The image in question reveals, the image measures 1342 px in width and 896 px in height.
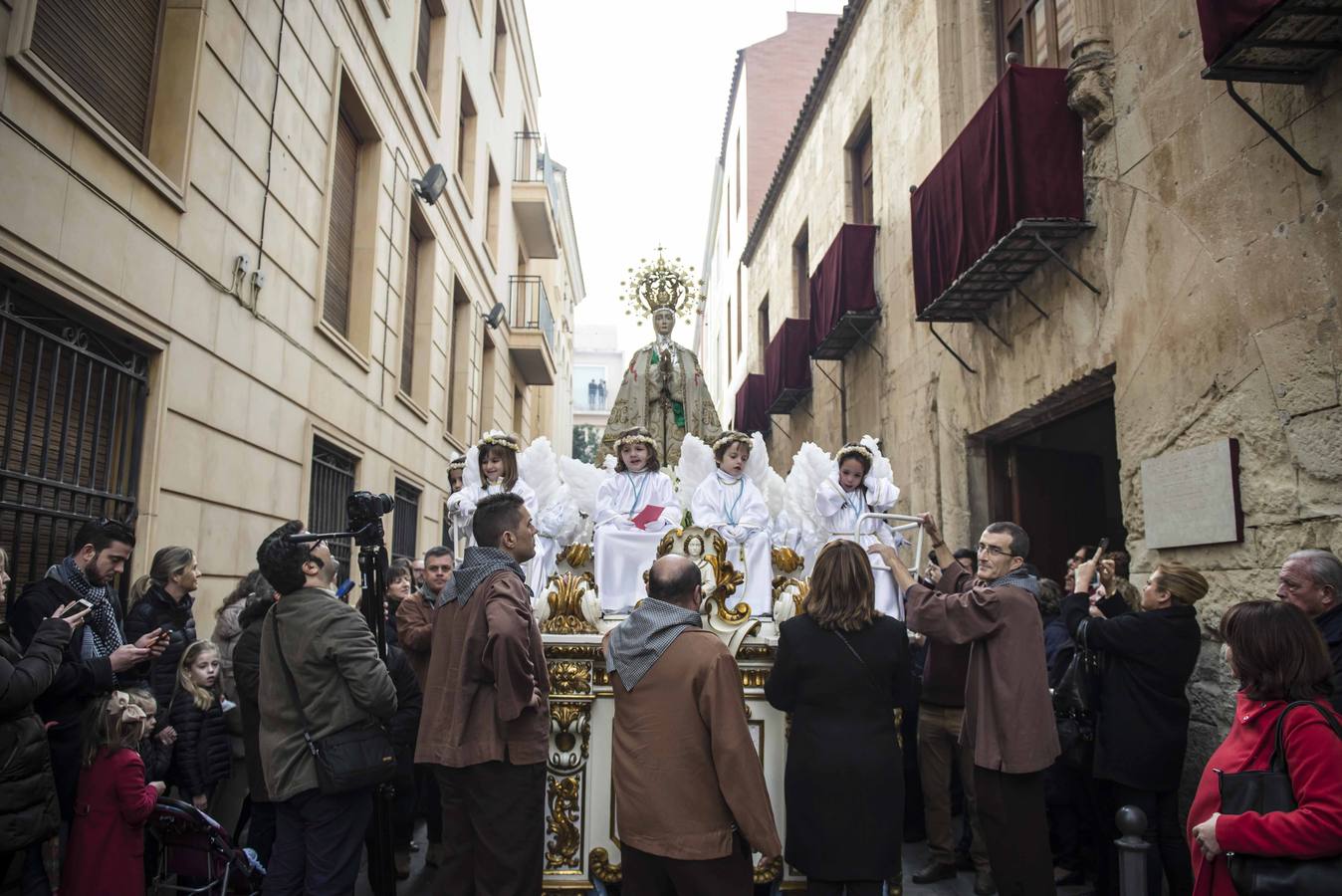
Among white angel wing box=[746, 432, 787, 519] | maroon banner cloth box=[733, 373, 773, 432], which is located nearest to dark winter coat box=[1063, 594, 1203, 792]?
white angel wing box=[746, 432, 787, 519]

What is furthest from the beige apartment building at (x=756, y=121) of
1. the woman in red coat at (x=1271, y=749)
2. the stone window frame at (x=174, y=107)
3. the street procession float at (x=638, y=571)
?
the woman in red coat at (x=1271, y=749)

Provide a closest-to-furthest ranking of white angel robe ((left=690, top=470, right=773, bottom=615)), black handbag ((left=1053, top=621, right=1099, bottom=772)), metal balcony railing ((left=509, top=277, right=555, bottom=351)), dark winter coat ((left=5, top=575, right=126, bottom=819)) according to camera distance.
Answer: dark winter coat ((left=5, top=575, right=126, bottom=819)), black handbag ((left=1053, top=621, right=1099, bottom=772)), white angel robe ((left=690, top=470, right=773, bottom=615)), metal balcony railing ((left=509, top=277, right=555, bottom=351))

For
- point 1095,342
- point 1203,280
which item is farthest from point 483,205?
point 1203,280

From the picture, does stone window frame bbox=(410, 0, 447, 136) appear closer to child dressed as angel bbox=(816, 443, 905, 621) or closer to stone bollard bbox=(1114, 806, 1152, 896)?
child dressed as angel bbox=(816, 443, 905, 621)

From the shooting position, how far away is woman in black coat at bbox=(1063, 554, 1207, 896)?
4.61 m

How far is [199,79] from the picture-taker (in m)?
6.50

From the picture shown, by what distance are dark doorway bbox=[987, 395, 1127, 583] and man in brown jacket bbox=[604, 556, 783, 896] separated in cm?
630

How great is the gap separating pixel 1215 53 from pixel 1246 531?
8.10 feet

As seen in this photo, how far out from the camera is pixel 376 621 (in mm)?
4363

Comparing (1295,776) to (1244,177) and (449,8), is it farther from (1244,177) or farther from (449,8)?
(449,8)

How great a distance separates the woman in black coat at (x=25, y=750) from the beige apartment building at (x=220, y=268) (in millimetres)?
1559

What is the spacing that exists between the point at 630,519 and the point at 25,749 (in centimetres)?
377

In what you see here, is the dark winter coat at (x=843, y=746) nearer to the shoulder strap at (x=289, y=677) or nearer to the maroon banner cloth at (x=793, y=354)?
the shoulder strap at (x=289, y=677)

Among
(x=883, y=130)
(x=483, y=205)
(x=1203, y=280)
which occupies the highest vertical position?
(x=483, y=205)
